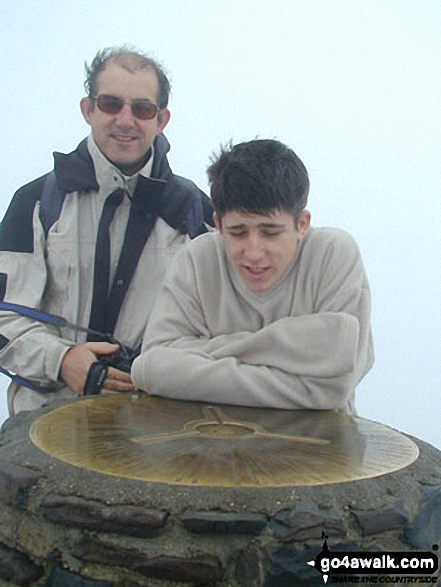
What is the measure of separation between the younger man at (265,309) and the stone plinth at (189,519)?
356mm

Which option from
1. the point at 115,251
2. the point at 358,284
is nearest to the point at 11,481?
the point at 358,284

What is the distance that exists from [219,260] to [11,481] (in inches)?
34.5

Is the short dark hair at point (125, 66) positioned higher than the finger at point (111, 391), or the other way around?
the short dark hair at point (125, 66)

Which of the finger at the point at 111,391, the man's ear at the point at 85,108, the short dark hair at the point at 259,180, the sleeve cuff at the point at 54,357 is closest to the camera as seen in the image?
the short dark hair at the point at 259,180

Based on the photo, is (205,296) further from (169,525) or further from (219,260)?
(169,525)

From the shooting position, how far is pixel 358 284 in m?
2.03

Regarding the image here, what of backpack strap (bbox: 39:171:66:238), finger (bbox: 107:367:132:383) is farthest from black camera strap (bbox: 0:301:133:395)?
backpack strap (bbox: 39:171:66:238)

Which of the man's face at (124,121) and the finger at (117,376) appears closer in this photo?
the finger at (117,376)

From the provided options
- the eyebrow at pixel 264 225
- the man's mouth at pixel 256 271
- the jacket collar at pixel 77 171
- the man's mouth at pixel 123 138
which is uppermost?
the man's mouth at pixel 123 138

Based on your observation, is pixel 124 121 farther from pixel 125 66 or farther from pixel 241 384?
pixel 241 384

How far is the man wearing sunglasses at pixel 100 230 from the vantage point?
263 cm

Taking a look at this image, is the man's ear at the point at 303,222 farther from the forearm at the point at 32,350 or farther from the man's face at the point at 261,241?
the forearm at the point at 32,350

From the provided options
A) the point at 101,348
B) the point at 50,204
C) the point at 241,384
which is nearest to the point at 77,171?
the point at 50,204

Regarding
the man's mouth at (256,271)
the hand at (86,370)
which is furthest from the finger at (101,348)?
the man's mouth at (256,271)
